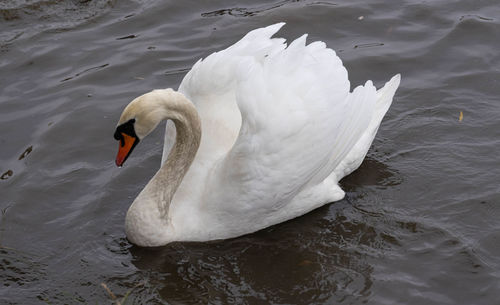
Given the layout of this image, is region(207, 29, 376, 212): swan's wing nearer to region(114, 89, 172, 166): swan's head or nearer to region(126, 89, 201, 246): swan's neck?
region(126, 89, 201, 246): swan's neck

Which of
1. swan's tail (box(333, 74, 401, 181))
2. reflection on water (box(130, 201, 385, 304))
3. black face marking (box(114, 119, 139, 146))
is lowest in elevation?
reflection on water (box(130, 201, 385, 304))

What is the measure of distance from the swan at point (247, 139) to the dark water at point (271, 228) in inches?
9.9

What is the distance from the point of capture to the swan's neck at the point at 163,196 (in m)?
5.36

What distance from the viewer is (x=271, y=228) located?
5754 millimetres

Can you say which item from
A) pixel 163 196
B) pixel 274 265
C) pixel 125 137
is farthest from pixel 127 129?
pixel 274 265

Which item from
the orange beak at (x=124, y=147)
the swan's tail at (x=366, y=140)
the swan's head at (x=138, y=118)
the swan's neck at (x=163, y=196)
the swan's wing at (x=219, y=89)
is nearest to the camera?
the swan's head at (x=138, y=118)

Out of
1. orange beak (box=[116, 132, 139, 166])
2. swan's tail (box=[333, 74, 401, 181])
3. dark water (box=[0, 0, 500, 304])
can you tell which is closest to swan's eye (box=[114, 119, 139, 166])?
orange beak (box=[116, 132, 139, 166])

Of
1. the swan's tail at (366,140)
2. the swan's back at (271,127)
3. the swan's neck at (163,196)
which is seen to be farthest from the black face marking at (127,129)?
the swan's tail at (366,140)

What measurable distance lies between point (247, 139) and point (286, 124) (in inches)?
10.9

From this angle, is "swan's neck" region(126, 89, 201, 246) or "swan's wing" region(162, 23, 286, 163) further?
"swan's wing" region(162, 23, 286, 163)

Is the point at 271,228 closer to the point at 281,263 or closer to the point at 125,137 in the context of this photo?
the point at 281,263

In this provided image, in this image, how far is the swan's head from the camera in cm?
498

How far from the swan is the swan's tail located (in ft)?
0.05

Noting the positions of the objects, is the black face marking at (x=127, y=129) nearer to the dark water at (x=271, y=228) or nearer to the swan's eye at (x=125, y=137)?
the swan's eye at (x=125, y=137)
